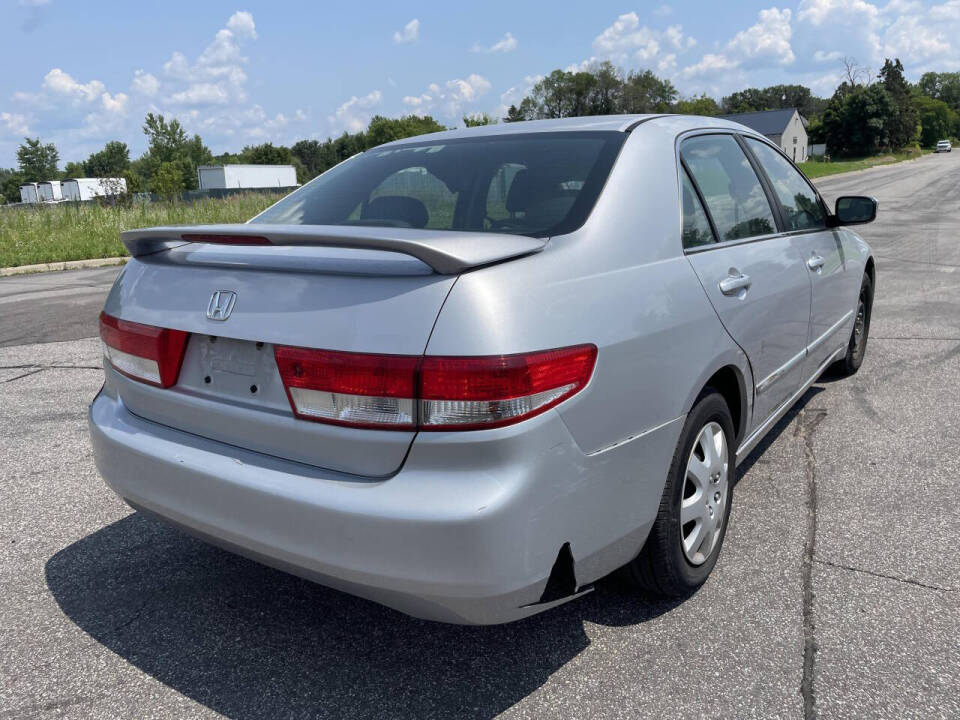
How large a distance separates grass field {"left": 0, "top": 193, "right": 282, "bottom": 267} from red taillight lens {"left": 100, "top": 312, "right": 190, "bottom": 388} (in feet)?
45.8

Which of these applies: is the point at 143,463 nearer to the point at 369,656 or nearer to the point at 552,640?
the point at 369,656

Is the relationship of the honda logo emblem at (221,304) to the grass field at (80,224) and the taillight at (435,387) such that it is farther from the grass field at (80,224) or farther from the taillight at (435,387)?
the grass field at (80,224)

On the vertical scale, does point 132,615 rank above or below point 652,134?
below

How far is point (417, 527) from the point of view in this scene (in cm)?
196

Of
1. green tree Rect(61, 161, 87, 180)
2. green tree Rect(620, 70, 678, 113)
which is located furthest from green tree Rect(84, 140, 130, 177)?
green tree Rect(620, 70, 678, 113)

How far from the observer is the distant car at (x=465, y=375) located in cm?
198

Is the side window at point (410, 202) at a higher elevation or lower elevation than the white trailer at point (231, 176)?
lower

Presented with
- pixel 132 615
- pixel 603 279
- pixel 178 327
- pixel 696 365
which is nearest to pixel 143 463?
pixel 178 327

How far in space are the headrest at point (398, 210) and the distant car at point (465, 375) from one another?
0.01 meters

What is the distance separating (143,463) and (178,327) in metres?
0.45

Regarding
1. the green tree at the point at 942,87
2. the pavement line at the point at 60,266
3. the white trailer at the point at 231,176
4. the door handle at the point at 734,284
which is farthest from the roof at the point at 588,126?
the green tree at the point at 942,87

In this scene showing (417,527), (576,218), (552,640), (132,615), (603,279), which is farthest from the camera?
(132,615)

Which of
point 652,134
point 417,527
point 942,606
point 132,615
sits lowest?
point 942,606

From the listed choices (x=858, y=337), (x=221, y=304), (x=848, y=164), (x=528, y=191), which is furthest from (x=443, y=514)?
(x=848, y=164)
